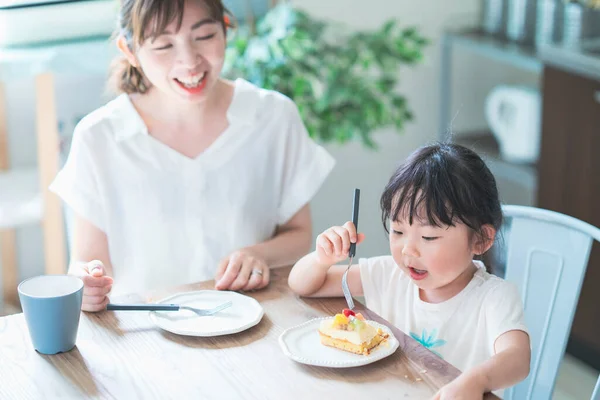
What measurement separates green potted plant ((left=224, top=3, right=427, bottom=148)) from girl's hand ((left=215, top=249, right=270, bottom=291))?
1.16 meters

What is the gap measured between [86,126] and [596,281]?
1.69 metres

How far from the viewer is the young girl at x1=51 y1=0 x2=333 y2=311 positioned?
1809mm

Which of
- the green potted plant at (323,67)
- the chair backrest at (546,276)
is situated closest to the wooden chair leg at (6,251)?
the green potted plant at (323,67)

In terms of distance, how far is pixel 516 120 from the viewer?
124 inches

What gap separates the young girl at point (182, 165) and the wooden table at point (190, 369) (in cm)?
36

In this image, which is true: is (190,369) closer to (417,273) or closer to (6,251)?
(417,273)

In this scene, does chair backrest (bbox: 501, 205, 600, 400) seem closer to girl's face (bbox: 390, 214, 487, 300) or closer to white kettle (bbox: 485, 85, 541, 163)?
girl's face (bbox: 390, 214, 487, 300)

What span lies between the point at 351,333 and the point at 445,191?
0.86ft

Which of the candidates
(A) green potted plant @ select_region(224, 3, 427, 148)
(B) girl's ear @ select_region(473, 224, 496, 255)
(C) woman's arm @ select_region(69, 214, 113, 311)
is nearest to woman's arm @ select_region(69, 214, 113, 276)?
(C) woman's arm @ select_region(69, 214, 113, 311)

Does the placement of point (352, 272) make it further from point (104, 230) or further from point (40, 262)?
point (40, 262)

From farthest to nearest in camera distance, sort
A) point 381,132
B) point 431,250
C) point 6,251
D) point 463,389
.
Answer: point 381,132 → point 6,251 → point 431,250 → point 463,389

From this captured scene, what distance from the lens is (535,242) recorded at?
178 cm

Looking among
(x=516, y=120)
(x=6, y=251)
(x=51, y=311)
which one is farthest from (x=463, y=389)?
(x=6, y=251)

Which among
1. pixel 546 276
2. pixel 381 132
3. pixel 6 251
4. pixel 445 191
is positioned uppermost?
pixel 445 191
